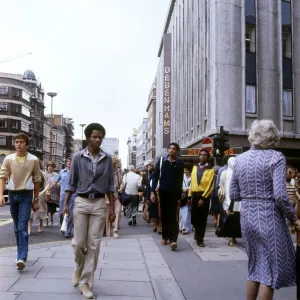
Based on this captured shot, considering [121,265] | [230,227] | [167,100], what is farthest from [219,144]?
[167,100]

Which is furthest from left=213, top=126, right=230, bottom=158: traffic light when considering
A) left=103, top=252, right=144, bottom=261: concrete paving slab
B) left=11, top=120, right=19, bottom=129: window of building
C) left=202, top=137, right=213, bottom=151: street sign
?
left=11, top=120, right=19, bottom=129: window of building

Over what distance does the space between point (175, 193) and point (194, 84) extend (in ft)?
78.5

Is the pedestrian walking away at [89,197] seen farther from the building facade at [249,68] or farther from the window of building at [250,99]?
the window of building at [250,99]

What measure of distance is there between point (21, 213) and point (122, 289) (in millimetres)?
1871

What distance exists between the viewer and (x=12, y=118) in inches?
3243

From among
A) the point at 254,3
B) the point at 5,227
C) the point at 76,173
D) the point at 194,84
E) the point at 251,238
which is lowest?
the point at 5,227

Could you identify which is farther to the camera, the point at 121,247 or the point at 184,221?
the point at 184,221

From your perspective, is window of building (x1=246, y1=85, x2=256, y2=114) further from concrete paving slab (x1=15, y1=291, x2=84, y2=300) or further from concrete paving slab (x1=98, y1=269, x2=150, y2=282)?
concrete paving slab (x1=15, y1=291, x2=84, y2=300)

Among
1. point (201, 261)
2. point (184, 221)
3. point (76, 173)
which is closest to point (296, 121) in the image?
point (184, 221)

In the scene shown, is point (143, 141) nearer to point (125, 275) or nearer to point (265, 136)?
point (125, 275)

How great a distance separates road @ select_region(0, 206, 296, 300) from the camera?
5.09 meters

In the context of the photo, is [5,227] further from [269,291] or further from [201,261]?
[269,291]

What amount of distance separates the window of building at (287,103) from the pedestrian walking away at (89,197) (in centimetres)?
2268

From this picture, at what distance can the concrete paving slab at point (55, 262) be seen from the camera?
6309 mm
